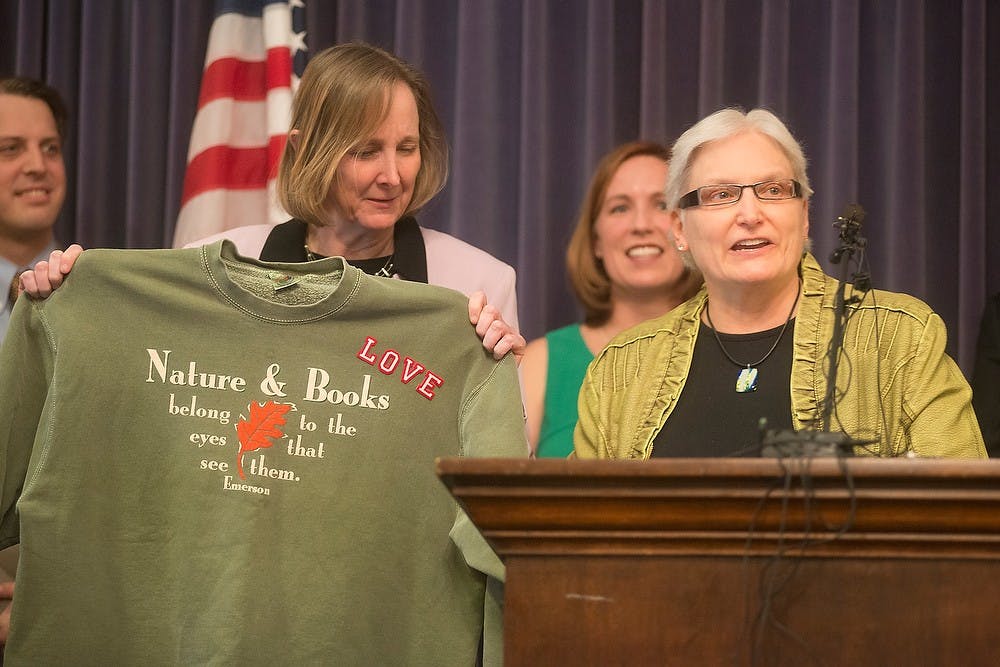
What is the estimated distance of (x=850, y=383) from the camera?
227cm

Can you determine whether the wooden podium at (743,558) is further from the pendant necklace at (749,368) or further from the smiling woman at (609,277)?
the smiling woman at (609,277)

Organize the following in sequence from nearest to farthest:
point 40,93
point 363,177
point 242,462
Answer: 1. point 242,462
2. point 363,177
3. point 40,93

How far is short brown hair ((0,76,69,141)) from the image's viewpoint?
3.45 meters

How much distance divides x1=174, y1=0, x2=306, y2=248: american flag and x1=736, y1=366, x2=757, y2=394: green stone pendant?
176 centimetres

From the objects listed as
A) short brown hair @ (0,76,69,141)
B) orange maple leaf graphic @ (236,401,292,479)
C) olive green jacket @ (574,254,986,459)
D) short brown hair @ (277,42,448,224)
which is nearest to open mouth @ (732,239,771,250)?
olive green jacket @ (574,254,986,459)

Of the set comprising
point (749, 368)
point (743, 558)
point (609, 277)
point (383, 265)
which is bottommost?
point (743, 558)

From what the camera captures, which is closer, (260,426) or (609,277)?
(260,426)

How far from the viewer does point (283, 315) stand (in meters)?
2.18

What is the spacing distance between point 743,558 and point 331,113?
5.20ft

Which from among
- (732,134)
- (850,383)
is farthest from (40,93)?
(850,383)

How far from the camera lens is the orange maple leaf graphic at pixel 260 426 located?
6.95 feet

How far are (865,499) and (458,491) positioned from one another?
0.49 metres

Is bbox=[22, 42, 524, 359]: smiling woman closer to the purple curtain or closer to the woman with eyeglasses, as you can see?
the woman with eyeglasses

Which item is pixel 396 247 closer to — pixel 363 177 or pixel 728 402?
pixel 363 177
